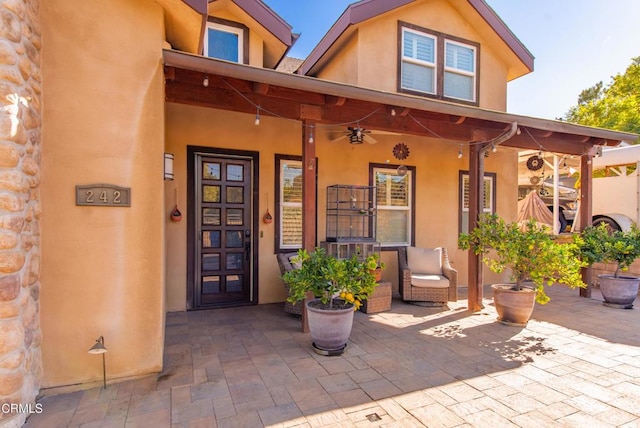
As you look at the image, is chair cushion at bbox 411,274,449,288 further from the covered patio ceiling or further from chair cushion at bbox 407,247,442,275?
the covered patio ceiling

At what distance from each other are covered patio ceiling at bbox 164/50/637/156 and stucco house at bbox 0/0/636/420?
1.0 inches

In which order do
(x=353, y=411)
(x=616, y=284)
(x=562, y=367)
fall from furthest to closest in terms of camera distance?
(x=616, y=284) < (x=562, y=367) < (x=353, y=411)

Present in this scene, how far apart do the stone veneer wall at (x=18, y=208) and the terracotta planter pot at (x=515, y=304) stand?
16.8 feet

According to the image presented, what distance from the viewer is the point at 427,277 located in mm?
5500

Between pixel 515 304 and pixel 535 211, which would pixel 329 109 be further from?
pixel 535 211

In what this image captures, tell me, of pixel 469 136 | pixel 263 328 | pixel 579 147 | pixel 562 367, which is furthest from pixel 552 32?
pixel 263 328

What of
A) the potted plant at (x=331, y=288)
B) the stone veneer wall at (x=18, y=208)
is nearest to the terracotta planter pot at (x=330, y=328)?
the potted plant at (x=331, y=288)

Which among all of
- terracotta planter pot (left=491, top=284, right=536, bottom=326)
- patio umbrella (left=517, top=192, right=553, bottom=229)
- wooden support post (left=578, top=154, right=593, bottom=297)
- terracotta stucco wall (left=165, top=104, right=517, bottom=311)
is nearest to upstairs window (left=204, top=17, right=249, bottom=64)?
terracotta stucco wall (left=165, top=104, right=517, bottom=311)

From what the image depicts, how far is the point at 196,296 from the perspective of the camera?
5098mm

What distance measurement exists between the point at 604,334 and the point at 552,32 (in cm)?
913

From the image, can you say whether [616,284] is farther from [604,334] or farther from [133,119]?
[133,119]

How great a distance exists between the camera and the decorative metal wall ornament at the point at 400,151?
252 inches

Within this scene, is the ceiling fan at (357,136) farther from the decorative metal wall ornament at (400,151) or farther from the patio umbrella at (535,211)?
the patio umbrella at (535,211)

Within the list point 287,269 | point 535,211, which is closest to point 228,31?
point 287,269
